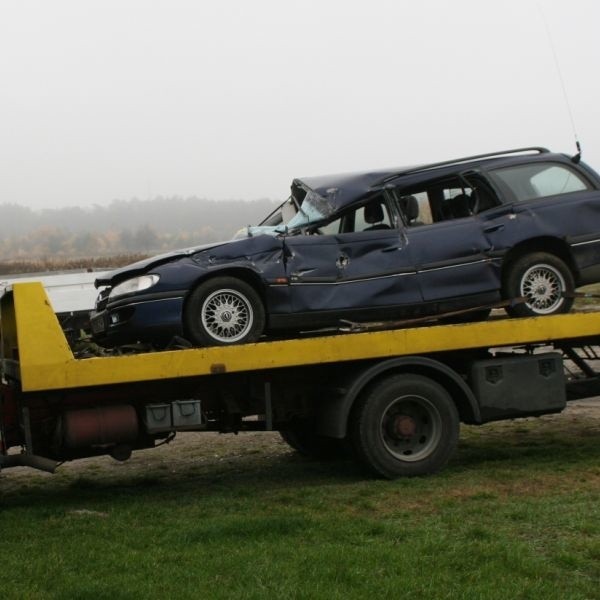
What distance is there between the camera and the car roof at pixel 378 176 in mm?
7938

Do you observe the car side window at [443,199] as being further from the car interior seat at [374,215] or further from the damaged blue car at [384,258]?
the car interior seat at [374,215]

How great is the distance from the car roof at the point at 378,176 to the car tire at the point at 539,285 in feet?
3.29

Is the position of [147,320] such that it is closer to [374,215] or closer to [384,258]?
[384,258]

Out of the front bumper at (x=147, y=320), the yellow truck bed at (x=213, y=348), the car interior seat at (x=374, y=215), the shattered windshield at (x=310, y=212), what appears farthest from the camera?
the car interior seat at (x=374, y=215)

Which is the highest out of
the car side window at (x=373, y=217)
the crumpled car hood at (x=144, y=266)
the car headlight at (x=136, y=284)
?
the car side window at (x=373, y=217)

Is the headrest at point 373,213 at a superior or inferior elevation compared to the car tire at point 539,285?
superior

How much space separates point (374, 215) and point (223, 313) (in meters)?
1.71

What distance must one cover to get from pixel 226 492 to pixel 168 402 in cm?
A: 87

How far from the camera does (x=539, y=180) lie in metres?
8.34

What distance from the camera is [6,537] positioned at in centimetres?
596

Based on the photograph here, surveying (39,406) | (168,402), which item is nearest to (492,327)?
(168,402)

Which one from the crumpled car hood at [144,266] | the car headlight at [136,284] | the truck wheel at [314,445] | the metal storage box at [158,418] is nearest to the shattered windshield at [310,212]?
the crumpled car hood at [144,266]

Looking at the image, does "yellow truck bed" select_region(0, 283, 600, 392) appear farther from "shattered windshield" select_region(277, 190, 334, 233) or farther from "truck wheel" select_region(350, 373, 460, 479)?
"shattered windshield" select_region(277, 190, 334, 233)

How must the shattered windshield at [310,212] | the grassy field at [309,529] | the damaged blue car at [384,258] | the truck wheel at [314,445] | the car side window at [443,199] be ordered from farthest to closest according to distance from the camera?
the truck wheel at [314,445] → the car side window at [443,199] → the shattered windshield at [310,212] → the damaged blue car at [384,258] → the grassy field at [309,529]
